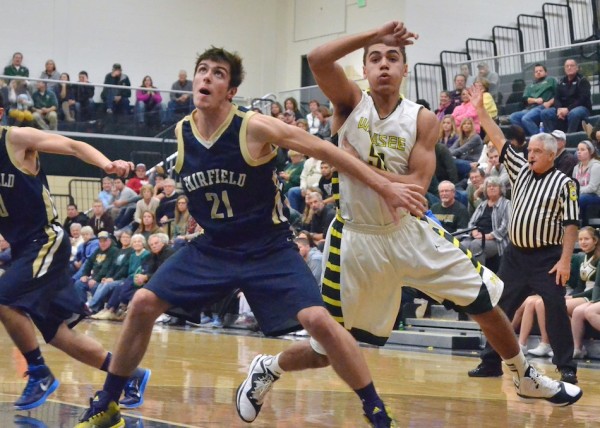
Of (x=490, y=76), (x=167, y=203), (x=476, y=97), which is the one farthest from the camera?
(x=167, y=203)

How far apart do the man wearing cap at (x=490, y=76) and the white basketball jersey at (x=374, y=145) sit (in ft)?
39.2

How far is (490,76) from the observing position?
17688 millimetres

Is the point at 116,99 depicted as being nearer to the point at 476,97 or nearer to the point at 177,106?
the point at 177,106

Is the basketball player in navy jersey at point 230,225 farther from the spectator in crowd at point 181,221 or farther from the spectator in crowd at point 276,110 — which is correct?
the spectator in crowd at point 276,110

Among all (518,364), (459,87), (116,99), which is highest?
(116,99)

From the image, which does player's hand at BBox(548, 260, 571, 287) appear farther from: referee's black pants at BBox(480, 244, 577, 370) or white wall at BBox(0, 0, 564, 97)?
white wall at BBox(0, 0, 564, 97)

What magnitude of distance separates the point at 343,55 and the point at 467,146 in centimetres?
1036

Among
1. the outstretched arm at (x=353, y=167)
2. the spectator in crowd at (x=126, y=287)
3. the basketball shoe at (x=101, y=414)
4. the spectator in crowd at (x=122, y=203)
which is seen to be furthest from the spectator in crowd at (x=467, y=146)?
the basketball shoe at (x=101, y=414)

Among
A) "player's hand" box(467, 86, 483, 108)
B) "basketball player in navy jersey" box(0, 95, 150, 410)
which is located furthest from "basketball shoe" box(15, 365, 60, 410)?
"player's hand" box(467, 86, 483, 108)

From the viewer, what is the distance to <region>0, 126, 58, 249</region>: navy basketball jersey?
6234 millimetres

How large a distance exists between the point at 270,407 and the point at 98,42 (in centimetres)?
2104

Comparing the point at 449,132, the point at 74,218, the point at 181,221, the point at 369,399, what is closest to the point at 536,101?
the point at 449,132

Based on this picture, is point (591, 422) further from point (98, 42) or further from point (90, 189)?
point (98, 42)

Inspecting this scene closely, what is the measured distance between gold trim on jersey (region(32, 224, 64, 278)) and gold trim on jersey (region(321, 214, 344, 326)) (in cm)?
172
